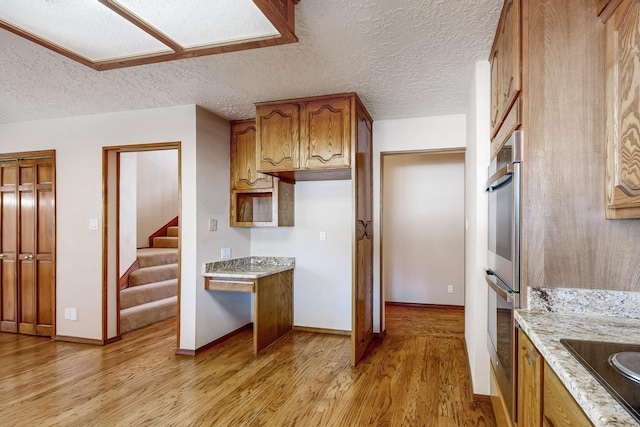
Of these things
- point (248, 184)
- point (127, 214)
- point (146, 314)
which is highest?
point (248, 184)

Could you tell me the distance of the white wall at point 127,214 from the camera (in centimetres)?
440

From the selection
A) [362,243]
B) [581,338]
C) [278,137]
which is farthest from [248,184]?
[581,338]

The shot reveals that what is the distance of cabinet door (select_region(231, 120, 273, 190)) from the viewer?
3838mm

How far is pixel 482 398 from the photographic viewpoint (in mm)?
2389

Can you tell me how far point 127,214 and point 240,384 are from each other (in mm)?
2969

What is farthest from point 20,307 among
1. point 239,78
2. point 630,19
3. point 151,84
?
point 630,19

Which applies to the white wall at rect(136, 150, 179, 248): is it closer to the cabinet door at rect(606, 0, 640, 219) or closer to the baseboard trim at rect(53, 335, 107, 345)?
the baseboard trim at rect(53, 335, 107, 345)

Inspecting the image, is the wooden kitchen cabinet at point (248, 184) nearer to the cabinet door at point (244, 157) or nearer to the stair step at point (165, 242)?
the cabinet door at point (244, 157)

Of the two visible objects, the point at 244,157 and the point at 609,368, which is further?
the point at 244,157

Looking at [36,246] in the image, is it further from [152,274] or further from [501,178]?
[501,178]

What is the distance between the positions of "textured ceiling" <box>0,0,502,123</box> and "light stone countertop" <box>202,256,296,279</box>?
5.14 ft

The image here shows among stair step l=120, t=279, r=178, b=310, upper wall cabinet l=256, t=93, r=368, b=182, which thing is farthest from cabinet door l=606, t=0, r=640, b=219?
stair step l=120, t=279, r=178, b=310

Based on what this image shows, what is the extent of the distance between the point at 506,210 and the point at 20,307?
16.1ft

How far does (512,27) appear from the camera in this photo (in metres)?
1.58
